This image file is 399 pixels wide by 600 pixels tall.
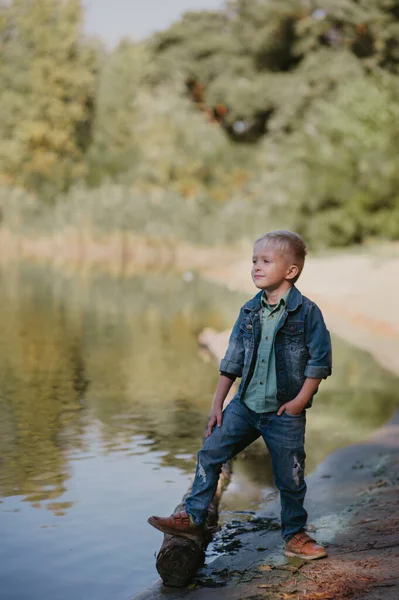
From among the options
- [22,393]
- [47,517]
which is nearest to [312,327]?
[47,517]

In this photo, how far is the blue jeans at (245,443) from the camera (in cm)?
475

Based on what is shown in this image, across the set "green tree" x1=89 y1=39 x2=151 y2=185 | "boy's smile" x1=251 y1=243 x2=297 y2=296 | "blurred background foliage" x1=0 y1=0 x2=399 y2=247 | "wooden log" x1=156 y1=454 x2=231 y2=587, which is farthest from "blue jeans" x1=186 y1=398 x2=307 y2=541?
"green tree" x1=89 y1=39 x2=151 y2=185

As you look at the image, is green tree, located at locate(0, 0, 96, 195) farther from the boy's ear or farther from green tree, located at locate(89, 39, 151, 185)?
the boy's ear

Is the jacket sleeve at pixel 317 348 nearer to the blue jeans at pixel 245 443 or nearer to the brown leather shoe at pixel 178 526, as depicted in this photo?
the blue jeans at pixel 245 443

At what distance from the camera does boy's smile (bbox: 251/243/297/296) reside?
4770 mm

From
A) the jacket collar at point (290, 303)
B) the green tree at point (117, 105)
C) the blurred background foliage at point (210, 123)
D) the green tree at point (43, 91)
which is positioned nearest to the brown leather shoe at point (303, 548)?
the jacket collar at point (290, 303)

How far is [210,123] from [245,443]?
154 feet

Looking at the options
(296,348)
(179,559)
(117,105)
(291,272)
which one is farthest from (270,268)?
(117,105)

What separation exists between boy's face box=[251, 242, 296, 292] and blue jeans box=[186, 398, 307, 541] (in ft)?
1.99

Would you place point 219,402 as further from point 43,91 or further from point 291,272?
point 43,91

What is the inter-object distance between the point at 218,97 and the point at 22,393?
137ft

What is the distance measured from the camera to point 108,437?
27.5ft

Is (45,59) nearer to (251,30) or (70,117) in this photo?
(70,117)

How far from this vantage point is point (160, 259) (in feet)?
129
